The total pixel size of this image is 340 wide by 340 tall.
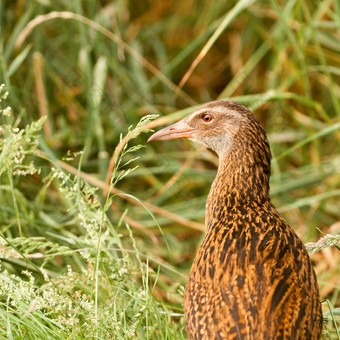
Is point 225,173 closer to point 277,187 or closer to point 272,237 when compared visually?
point 272,237

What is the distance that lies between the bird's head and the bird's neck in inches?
2.8

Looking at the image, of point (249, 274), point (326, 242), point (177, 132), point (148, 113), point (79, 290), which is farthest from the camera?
point (148, 113)

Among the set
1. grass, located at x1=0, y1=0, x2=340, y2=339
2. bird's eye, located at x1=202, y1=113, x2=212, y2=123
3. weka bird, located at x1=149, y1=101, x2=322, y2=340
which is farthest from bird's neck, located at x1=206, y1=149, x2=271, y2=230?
grass, located at x1=0, y1=0, x2=340, y2=339

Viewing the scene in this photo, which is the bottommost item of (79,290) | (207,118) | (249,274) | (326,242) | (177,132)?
(79,290)

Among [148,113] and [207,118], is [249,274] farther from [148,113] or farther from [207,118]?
[148,113]

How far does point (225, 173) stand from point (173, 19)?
319 cm

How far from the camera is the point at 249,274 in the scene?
2.72m

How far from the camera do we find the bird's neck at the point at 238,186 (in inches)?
126

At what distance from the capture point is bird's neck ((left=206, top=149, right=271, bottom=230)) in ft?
10.5

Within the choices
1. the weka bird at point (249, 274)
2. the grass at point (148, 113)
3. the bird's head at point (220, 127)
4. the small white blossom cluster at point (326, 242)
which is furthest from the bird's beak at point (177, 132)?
the small white blossom cluster at point (326, 242)

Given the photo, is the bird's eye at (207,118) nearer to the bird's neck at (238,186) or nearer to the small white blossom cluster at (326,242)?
the bird's neck at (238,186)

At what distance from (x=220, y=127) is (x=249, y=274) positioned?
1.03m

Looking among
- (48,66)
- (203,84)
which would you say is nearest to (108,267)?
(48,66)

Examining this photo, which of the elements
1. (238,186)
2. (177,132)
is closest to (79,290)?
(238,186)
